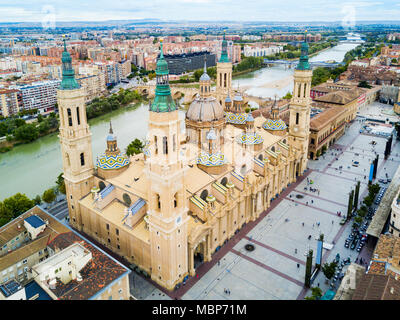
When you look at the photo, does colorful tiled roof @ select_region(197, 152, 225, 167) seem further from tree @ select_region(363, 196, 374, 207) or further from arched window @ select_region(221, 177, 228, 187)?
tree @ select_region(363, 196, 374, 207)

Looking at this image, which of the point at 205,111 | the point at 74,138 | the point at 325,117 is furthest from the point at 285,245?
the point at 325,117

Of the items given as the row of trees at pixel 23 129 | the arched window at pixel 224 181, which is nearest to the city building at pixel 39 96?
the row of trees at pixel 23 129

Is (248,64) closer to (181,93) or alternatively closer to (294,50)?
(181,93)

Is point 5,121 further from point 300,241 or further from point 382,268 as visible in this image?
point 382,268

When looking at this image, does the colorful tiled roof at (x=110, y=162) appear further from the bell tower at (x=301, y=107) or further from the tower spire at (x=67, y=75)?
the bell tower at (x=301, y=107)

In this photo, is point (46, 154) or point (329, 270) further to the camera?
point (46, 154)

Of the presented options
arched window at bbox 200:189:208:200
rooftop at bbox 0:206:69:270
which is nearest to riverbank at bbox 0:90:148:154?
rooftop at bbox 0:206:69:270
